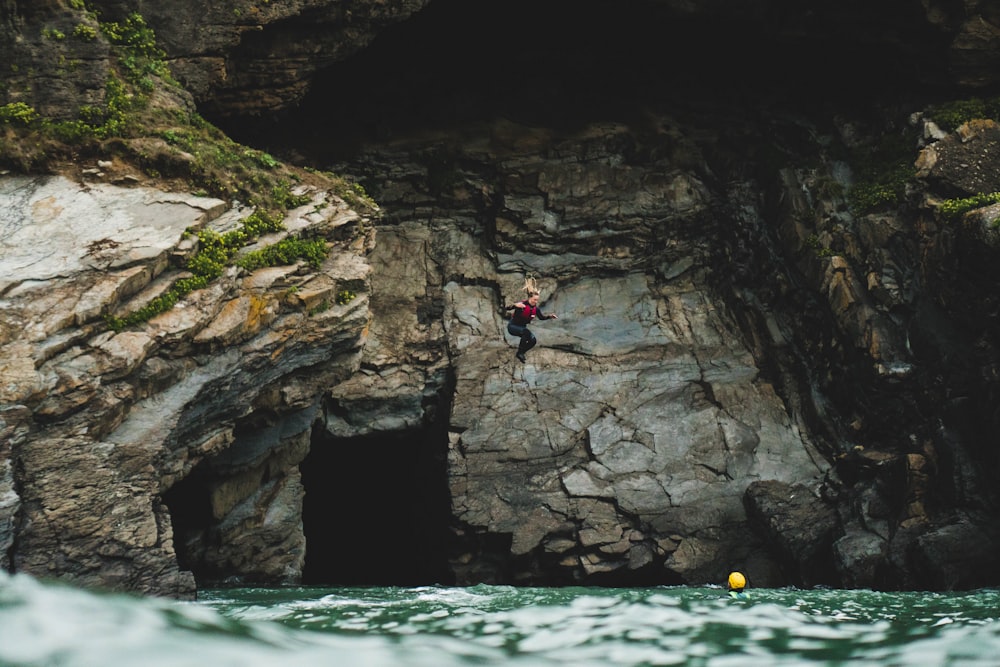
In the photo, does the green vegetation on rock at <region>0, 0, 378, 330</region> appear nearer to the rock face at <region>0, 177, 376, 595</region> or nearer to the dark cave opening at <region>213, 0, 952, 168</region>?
the rock face at <region>0, 177, 376, 595</region>

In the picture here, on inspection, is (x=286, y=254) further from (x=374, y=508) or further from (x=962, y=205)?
(x=962, y=205)

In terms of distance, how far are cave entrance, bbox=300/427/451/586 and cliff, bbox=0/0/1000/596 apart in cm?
12

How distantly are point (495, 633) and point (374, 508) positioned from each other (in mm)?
16744

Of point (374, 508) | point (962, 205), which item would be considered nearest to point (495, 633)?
point (962, 205)

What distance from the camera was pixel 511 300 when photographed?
2283cm

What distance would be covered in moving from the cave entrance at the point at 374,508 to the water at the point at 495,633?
10325 millimetres

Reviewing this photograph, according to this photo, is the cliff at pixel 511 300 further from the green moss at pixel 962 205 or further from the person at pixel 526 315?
the person at pixel 526 315

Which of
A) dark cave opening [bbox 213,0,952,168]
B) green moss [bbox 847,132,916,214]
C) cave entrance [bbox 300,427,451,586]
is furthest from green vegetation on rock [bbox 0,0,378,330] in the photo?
green moss [bbox 847,132,916,214]

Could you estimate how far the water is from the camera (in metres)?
6.13

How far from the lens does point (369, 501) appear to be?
24875 millimetres

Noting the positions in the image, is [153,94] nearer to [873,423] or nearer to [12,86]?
[12,86]

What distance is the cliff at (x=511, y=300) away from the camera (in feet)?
43.2

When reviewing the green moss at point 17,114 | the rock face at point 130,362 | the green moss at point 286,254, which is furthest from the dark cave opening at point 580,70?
the rock face at point 130,362

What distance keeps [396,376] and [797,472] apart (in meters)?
10.4
